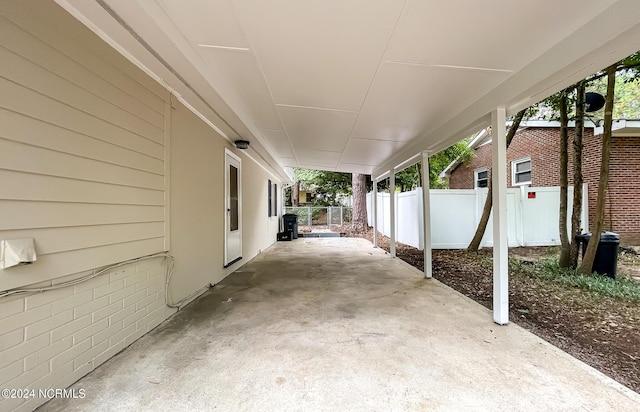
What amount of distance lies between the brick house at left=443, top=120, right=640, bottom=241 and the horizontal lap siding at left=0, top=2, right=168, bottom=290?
10.1 metres

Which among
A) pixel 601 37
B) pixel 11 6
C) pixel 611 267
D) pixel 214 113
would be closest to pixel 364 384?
pixel 601 37

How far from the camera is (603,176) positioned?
15.0ft

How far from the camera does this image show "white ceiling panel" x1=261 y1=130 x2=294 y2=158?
5.60 meters

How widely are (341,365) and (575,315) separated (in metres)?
3.07

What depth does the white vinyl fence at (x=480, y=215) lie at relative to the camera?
795cm

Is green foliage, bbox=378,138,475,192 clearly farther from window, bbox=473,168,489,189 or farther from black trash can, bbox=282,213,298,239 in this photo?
black trash can, bbox=282,213,298,239

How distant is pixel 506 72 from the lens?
9.03 ft

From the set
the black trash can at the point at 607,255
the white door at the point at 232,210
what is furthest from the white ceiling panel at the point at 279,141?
the black trash can at the point at 607,255

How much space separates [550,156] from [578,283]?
6.26 meters

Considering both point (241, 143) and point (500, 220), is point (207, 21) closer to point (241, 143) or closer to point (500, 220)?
point (241, 143)

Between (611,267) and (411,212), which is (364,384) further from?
(411,212)

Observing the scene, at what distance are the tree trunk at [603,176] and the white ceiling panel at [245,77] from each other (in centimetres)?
517

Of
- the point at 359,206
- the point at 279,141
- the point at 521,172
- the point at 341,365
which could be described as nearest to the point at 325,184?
the point at 359,206

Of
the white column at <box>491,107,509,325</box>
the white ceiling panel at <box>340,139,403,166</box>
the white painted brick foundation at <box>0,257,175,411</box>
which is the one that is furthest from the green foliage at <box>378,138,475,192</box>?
the white painted brick foundation at <box>0,257,175,411</box>
